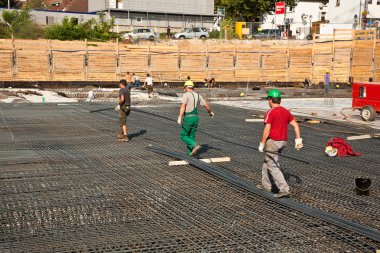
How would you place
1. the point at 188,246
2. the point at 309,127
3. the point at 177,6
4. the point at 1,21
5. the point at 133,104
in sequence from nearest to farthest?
the point at 188,246 → the point at 309,127 → the point at 133,104 → the point at 1,21 → the point at 177,6

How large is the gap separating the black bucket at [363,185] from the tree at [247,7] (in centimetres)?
7357

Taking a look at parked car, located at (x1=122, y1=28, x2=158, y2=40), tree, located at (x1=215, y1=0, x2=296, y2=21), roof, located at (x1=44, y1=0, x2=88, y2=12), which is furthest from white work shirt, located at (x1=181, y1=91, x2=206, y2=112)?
roof, located at (x1=44, y1=0, x2=88, y2=12)

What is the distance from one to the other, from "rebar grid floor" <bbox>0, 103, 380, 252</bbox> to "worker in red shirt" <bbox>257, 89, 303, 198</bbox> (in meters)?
0.62

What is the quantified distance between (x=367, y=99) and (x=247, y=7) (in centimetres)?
6175

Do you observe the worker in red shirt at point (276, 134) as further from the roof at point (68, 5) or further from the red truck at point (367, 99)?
the roof at point (68, 5)

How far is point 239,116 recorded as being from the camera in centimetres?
2448

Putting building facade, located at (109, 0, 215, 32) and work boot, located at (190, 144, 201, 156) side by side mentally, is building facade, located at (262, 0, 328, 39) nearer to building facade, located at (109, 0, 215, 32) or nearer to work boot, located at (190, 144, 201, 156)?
building facade, located at (109, 0, 215, 32)

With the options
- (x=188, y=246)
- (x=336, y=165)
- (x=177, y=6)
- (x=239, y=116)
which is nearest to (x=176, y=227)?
(x=188, y=246)

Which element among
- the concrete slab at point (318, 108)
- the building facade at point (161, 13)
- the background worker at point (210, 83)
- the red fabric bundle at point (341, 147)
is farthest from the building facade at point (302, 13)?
the red fabric bundle at point (341, 147)

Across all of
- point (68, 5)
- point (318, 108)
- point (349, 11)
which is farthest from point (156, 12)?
point (318, 108)

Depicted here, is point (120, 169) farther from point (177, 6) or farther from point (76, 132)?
point (177, 6)

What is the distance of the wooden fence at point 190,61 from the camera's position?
41812 mm

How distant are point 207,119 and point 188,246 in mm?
15793

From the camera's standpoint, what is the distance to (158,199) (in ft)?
32.6
